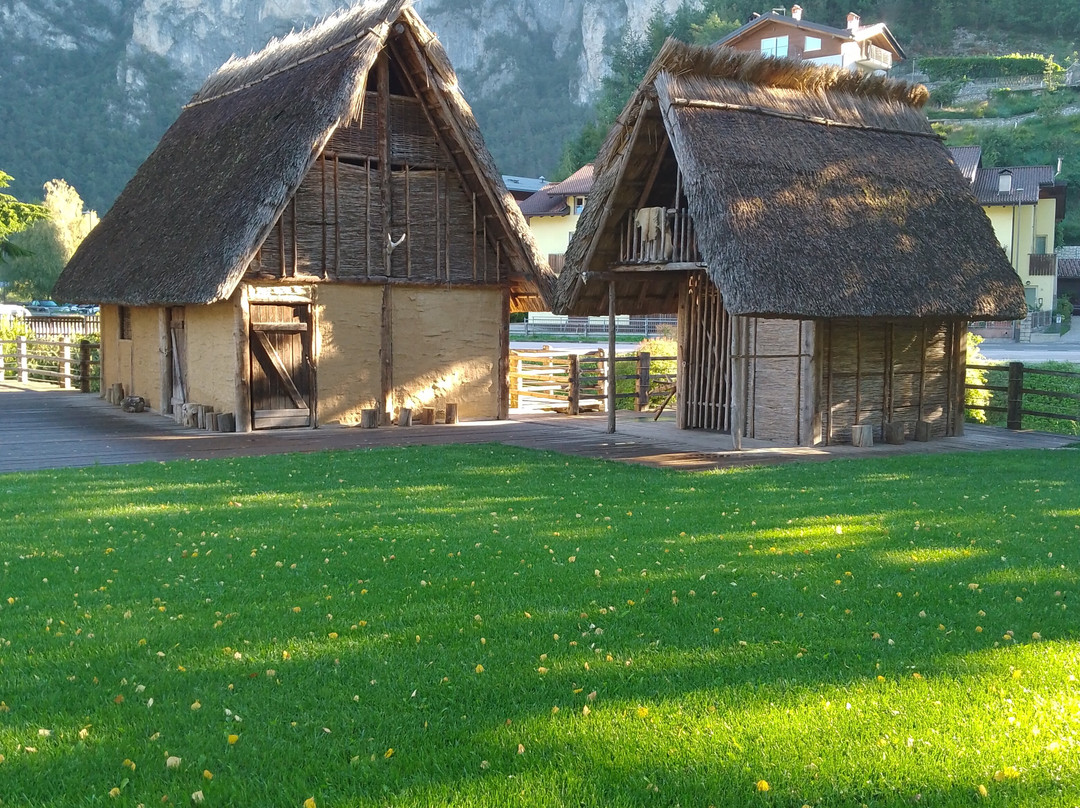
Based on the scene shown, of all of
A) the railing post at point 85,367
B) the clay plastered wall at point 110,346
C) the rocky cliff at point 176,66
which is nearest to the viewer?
the clay plastered wall at point 110,346

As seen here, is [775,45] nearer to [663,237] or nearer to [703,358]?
[703,358]

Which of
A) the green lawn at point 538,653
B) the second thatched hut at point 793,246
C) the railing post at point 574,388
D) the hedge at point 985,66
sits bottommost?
the green lawn at point 538,653

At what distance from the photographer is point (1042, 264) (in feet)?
182

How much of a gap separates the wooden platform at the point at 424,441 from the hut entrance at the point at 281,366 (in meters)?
0.44

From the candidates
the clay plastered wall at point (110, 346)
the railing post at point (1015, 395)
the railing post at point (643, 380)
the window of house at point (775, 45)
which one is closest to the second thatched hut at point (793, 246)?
the railing post at point (1015, 395)

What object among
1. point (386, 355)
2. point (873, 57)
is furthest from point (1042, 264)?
point (386, 355)

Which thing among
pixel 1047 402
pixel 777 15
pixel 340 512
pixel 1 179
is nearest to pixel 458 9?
pixel 777 15

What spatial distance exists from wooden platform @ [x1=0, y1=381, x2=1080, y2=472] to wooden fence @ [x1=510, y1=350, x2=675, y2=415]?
1.18m

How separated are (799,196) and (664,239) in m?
2.20

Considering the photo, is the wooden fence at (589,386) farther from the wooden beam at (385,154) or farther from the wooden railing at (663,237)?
the wooden beam at (385,154)

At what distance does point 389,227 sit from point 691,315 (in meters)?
5.65

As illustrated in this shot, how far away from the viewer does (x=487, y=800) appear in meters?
4.09

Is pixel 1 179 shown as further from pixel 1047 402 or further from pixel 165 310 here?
pixel 1047 402

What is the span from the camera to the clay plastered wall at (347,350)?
1877 cm
